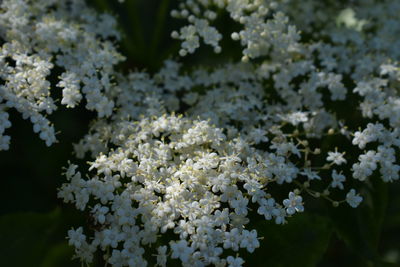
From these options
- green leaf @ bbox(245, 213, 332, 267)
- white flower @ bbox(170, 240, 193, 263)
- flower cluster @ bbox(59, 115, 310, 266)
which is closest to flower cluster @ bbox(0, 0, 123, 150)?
flower cluster @ bbox(59, 115, 310, 266)

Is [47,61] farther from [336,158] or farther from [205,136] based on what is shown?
[336,158]

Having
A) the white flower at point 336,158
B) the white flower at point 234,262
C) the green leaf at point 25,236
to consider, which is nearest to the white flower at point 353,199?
the white flower at point 336,158

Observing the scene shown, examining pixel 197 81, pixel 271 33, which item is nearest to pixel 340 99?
pixel 271 33

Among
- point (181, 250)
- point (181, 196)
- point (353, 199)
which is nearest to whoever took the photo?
point (181, 250)

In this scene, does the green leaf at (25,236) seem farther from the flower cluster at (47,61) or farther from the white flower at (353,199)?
the white flower at (353,199)

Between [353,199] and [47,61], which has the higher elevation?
[47,61]

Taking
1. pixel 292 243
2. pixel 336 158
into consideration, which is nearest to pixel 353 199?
pixel 336 158

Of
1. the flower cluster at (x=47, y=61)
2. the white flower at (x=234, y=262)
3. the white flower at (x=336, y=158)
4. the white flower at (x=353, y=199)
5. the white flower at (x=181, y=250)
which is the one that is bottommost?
the white flower at (x=234, y=262)
